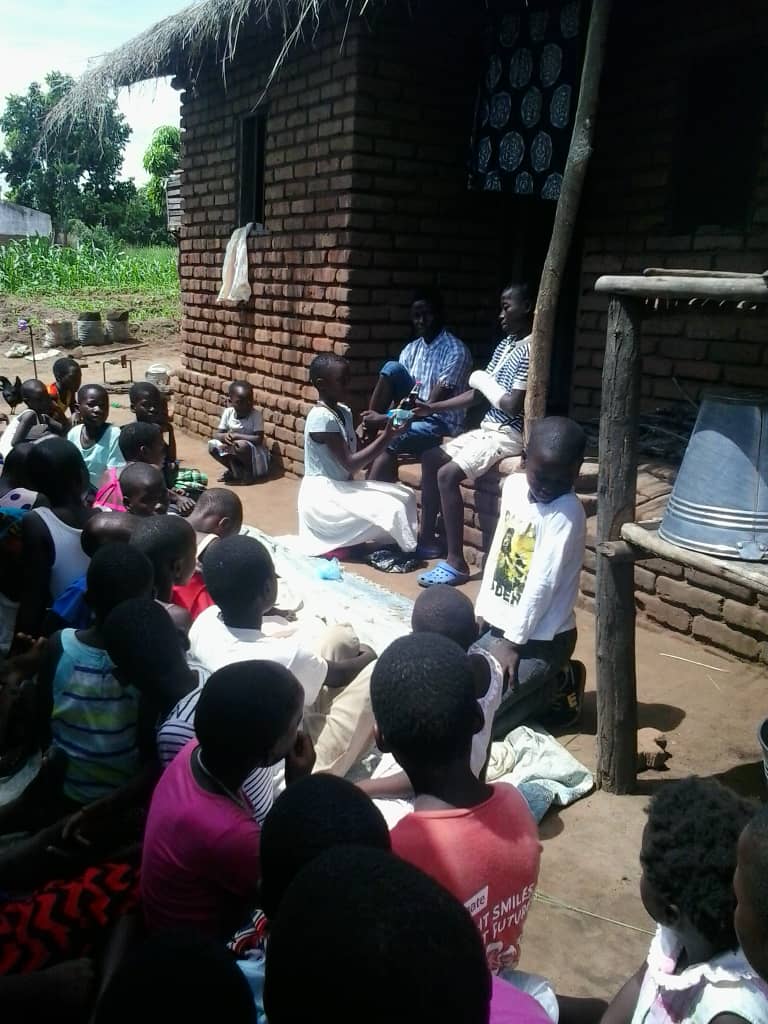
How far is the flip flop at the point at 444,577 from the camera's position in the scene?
189 inches

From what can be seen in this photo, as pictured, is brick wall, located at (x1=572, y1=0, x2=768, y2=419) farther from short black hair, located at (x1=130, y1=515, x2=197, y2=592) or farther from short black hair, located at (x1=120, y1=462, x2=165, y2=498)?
short black hair, located at (x1=130, y1=515, x2=197, y2=592)

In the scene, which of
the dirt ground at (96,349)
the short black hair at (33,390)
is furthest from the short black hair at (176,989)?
the dirt ground at (96,349)

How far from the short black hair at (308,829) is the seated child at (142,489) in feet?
7.91

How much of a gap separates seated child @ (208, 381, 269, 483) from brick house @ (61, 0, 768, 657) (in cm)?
16

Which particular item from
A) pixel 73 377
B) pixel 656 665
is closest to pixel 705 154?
pixel 656 665

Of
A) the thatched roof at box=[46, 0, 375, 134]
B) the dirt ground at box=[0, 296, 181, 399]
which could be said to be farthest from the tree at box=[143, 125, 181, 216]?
the thatched roof at box=[46, 0, 375, 134]

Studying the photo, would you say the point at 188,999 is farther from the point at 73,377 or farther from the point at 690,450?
the point at 73,377

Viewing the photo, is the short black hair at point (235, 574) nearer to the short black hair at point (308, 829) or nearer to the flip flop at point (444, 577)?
the short black hair at point (308, 829)

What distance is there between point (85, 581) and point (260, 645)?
67 centimetres

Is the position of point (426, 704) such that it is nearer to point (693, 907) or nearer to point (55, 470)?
point (693, 907)

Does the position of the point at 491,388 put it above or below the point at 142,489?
above

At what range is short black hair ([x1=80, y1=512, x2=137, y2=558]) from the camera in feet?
9.98

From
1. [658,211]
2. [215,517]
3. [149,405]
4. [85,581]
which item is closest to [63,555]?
[85,581]

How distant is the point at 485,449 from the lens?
488 centimetres
